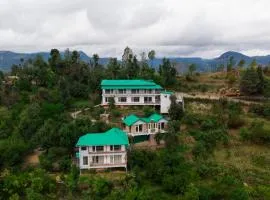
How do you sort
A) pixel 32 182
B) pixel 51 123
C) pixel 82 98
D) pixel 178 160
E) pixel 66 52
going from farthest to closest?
pixel 66 52, pixel 82 98, pixel 51 123, pixel 178 160, pixel 32 182

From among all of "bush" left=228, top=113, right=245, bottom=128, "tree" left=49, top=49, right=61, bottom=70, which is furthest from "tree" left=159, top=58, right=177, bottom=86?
"tree" left=49, top=49, right=61, bottom=70

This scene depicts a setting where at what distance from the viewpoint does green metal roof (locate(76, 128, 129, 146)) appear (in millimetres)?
28062

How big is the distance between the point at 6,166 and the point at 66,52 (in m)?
27.5

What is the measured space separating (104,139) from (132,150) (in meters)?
2.59

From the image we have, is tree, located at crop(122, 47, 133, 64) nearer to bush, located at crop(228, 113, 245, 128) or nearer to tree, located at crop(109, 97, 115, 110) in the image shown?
tree, located at crop(109, 97, 115, 110)

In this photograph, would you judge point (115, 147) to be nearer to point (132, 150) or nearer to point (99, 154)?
point (99, 154)

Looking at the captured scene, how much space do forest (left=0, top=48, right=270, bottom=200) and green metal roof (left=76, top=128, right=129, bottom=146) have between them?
1496mm

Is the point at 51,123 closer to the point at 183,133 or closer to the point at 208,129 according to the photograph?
the point at 183,133

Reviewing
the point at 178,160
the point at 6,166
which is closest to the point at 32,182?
the point at 6,166

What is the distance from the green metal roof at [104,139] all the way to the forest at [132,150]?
1496mm

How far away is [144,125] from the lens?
3266 cm

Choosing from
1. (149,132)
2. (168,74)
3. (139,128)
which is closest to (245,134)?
(149,132)

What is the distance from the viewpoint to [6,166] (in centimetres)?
2897

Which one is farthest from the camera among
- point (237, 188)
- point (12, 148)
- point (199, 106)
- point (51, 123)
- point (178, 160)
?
point (199, 106)
